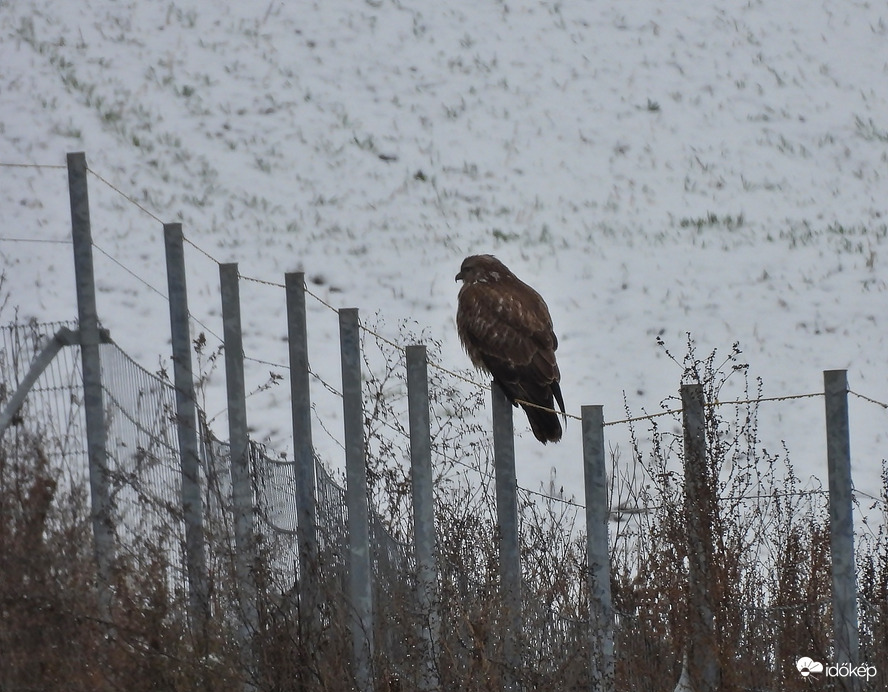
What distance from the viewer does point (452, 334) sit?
40.4 feet

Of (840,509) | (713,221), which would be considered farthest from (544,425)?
(713,221)

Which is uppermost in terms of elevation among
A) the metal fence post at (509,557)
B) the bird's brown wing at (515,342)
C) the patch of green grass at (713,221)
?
the patch of green grass at (713,221)

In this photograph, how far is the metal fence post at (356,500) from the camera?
189 inches

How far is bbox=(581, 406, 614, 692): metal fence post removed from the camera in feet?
14.1

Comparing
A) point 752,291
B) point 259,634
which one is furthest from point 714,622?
point 752,291

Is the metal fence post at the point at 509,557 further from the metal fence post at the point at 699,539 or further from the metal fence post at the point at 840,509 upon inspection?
the metal fence post at the point at 840,509

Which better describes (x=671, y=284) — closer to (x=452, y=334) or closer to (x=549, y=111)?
(x=452, y=334)

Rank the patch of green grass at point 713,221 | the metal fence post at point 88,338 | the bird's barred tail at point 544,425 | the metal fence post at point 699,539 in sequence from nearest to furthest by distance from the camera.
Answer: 1. the metal fence post at point 699,539
2. the bird's barred tail at point 544,425
3. the metal fence post at point 88,338
4. the patch of green grass at point 713,221

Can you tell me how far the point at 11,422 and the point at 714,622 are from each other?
3.34 meters

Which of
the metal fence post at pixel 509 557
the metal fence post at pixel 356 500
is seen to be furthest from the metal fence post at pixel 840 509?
the metal fence post at pixel 356 500

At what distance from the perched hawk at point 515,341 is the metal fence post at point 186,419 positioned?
133 cm

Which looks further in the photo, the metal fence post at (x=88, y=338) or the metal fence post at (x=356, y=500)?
the metal fence post at (x=88, y=338)

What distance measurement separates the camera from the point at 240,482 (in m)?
5.26

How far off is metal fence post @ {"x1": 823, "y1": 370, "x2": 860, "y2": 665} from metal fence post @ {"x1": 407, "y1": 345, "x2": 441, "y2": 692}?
1.35 metres
